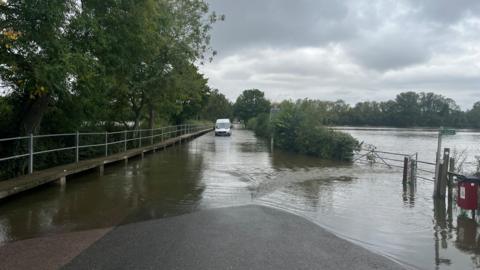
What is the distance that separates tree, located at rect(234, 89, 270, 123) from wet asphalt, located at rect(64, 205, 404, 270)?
10352cm

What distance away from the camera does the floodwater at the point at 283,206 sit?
6.63 metres

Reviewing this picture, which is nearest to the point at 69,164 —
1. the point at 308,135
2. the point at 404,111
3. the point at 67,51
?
the point at 67,51

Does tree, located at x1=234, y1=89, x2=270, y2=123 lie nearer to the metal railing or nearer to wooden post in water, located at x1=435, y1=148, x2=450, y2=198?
the metal railing

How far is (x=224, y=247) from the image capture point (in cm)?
595

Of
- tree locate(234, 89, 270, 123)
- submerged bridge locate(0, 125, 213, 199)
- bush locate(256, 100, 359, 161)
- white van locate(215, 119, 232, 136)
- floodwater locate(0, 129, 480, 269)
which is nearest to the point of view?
floodwater locate(0, 129, 480, 269)

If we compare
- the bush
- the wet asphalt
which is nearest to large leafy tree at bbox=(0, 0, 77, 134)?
the wet asphalt

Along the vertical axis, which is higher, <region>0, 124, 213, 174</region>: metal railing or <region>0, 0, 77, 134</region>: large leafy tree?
<region>0, 0, 77, 134</region>: large leafy tree

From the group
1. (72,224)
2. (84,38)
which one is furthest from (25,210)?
(84,38)

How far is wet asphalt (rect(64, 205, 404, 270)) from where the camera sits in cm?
526

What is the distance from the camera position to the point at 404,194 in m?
11.7

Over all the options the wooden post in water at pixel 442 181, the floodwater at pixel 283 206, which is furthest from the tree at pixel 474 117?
the wooden post in water at pixel 442 181

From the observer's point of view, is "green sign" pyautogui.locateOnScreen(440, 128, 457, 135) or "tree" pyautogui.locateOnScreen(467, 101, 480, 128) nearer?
"green sign" pyautogui.locateOnScreen(440, 128, 457, 135)

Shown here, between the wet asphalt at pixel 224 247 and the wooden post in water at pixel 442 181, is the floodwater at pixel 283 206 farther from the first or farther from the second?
the wet asphalt at pixel 224 247

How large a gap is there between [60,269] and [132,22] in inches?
342
